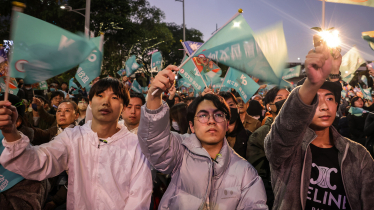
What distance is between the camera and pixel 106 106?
252 cm

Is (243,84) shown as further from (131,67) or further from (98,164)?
(131,67)

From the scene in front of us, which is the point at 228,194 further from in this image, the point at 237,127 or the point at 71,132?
the point at 237,127

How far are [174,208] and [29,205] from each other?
1.40 metres

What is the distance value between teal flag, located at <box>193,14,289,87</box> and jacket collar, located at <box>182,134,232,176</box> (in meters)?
0.69

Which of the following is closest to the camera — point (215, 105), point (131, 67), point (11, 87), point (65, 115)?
point (215, 105)

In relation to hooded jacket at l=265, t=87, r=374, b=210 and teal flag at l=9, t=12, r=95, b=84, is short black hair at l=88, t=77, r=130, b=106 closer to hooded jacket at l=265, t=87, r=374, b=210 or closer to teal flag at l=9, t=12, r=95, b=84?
teal flag at l=9, t=12, r=95, b=84

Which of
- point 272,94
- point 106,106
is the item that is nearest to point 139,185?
point 106,106

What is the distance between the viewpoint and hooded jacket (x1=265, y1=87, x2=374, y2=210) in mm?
1828

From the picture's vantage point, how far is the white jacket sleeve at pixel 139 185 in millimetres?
2165

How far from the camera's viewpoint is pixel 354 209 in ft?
6.33

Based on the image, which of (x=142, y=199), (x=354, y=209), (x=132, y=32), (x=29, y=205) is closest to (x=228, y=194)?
(x=142, y=199)

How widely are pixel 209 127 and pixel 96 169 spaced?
3.37ft

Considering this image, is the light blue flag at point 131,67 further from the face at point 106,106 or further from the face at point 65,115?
the face at point 106,106

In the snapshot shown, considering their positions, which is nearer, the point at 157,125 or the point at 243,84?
the point at 157,125
